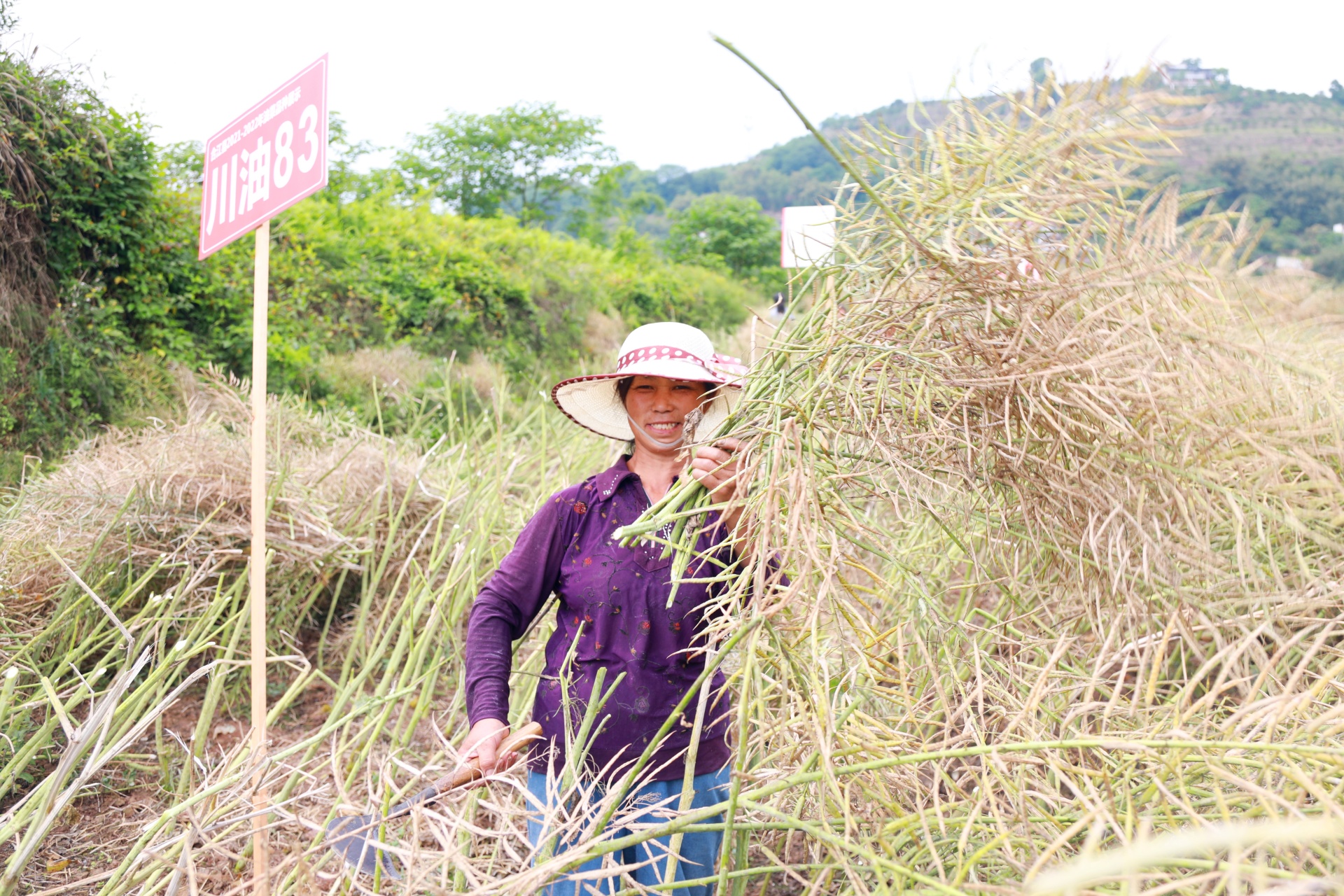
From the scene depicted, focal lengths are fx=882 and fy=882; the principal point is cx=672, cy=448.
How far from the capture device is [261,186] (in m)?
2.05

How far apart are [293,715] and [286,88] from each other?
1813 millimetres

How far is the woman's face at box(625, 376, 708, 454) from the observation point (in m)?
1.58

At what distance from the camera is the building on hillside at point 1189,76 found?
93cm

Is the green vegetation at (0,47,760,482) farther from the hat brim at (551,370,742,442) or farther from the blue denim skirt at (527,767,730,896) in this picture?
the blue denim skirt at (527,767,730,896)

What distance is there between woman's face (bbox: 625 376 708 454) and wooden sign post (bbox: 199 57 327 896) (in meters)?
0.84

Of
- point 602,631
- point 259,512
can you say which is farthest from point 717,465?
point 259,512

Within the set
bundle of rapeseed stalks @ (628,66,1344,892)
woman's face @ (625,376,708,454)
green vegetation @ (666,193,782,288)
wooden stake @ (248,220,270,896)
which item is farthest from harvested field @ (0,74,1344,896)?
green vegetation @ (666,193,782,288)

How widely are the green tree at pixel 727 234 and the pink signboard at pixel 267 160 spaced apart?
15.2 meters

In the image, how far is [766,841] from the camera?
5.76 feet

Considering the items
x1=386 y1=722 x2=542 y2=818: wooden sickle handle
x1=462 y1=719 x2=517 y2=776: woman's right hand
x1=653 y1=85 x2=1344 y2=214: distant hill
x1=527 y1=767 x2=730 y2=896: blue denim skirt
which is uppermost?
x1=653 y1=85 x2=1344 y2=214: distant hill

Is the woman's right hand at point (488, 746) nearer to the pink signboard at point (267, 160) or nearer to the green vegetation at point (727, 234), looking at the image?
the pink signboard at point (267, 160)

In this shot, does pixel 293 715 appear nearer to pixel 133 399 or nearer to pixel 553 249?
pixel 133 399

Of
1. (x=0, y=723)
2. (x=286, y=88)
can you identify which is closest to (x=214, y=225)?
(x=286, y=88)

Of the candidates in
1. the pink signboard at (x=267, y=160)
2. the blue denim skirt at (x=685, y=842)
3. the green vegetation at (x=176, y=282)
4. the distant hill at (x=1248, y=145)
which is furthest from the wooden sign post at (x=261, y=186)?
the distant hill at (x=1248, y=145)
